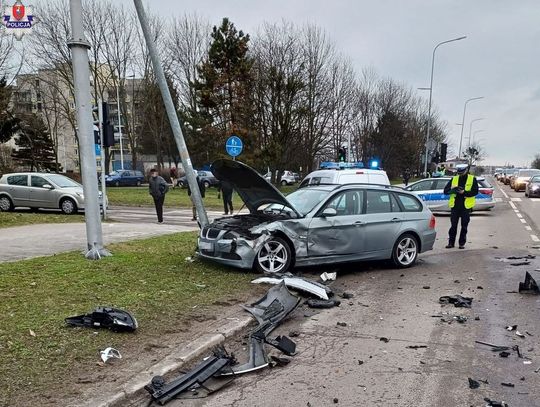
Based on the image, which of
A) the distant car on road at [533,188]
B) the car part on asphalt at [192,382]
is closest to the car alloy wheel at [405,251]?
the car part on asphalt at [192,382]

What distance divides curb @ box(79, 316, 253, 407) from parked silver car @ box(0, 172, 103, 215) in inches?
562

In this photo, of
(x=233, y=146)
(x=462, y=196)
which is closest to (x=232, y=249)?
(x=462, y=196)

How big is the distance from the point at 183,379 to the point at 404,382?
6.16 ft

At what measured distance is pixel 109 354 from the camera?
431cm

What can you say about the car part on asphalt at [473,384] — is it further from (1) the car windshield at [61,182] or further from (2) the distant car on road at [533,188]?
(2) the distant car on road at [533,188]

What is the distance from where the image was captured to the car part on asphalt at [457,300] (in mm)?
6343

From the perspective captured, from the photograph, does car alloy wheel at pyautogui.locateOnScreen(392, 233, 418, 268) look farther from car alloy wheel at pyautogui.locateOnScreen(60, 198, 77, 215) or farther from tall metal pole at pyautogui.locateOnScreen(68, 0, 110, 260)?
car alloy wheel at pyautogui.locateOnScreen(60, 198, 77, 215)

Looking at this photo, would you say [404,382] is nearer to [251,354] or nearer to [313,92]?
[251,354]

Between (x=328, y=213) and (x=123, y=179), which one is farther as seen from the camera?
(x=123, y=179)

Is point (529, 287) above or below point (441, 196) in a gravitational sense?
below

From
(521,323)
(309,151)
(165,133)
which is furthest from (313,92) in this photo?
(521,323)

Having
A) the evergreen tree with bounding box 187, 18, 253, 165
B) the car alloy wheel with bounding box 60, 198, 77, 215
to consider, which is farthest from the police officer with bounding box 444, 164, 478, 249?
the evergreen tree with bounding box 187, 18, 253, 165

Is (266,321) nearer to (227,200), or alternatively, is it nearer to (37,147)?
(227,200)

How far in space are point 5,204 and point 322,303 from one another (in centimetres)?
1669
